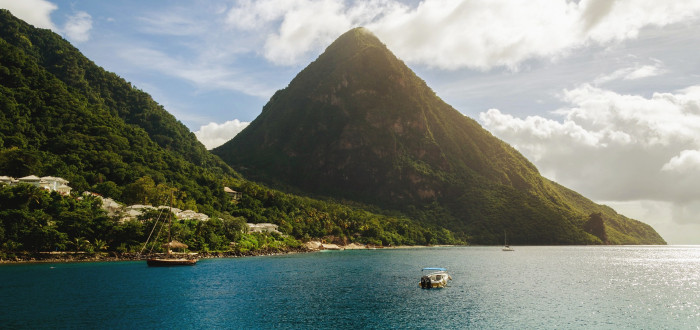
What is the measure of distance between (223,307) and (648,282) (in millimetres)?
73074

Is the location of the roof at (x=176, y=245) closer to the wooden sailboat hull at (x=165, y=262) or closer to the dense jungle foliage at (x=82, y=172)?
the dense jungle foliage at (x=82, y=172)

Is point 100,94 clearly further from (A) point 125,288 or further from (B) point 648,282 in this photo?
A: (B) point 648,282

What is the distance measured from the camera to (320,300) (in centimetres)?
5347

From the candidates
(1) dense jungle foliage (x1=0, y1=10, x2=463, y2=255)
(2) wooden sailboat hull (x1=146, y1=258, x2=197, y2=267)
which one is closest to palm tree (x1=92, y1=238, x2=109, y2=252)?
(1) dense jungle foliage (x1=0, y1=10, x2=463, y2=255)

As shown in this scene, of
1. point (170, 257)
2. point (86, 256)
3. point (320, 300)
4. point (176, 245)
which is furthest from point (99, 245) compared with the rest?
point (320, 300)

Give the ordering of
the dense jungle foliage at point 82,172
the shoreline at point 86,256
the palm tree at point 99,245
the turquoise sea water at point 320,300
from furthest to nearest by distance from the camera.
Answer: the palm tree at point 99,245
the dense jungle foliage at point 82,172
the shoreline at point 86,256
the turquoise sea water at point 320,300

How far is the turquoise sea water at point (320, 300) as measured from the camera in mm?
42031

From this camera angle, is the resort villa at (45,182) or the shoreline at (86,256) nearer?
the shoreline at (86,256)

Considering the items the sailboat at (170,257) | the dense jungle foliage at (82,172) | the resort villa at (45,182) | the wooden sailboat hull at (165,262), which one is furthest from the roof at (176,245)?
the resort villa at (45,182)

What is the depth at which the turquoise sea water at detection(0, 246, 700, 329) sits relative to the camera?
42.0 metres

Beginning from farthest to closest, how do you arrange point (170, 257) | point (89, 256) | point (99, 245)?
point (170, 257) → point (99, 245) → point (89, 256)

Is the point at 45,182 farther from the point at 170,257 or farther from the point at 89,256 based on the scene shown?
the point at 170,257

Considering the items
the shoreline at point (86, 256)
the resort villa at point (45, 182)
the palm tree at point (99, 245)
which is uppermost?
the resort villa at point (45, 182)

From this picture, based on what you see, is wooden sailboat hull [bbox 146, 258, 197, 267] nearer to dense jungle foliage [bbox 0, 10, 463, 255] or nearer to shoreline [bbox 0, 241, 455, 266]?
shoreline [bbox 0, 241, 455, 266]
